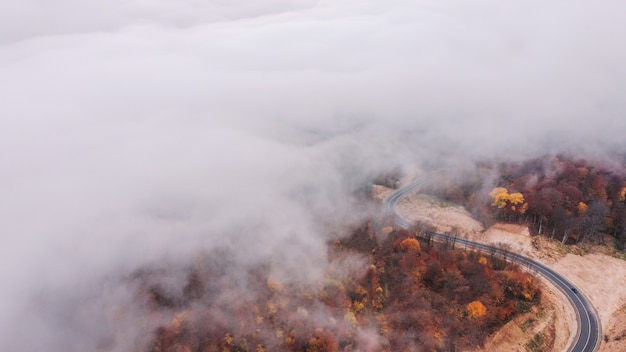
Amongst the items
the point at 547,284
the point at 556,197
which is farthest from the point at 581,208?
the point at 547,284

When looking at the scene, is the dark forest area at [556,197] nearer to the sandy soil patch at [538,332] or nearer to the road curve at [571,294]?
the road curve at [571,294]

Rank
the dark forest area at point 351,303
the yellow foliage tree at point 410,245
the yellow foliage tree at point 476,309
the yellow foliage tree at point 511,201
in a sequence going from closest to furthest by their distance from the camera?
the dark forest area at point 351,303, the yellow foliage tree at point 476,309, the yellow foliage tree at point 410,245, the yellow foliage tree at point 511,201

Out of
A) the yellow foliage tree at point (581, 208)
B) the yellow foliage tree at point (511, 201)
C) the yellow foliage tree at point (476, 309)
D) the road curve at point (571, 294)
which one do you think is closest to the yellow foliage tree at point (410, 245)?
the road curve at point (571, 294)

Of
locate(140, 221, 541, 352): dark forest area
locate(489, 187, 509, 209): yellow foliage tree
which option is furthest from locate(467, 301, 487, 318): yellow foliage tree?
locate(489, 187, 509, 209): yellow foliage tree

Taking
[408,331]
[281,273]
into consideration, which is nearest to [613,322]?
[408,331]

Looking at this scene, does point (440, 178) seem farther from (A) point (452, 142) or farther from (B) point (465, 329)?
(B) point (465, 329)

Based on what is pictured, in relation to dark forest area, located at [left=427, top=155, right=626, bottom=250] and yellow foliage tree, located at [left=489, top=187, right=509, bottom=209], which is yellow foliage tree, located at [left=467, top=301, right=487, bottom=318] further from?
yellow foliage tree, located at [left=489, top=187, right=509, bottom=209]
